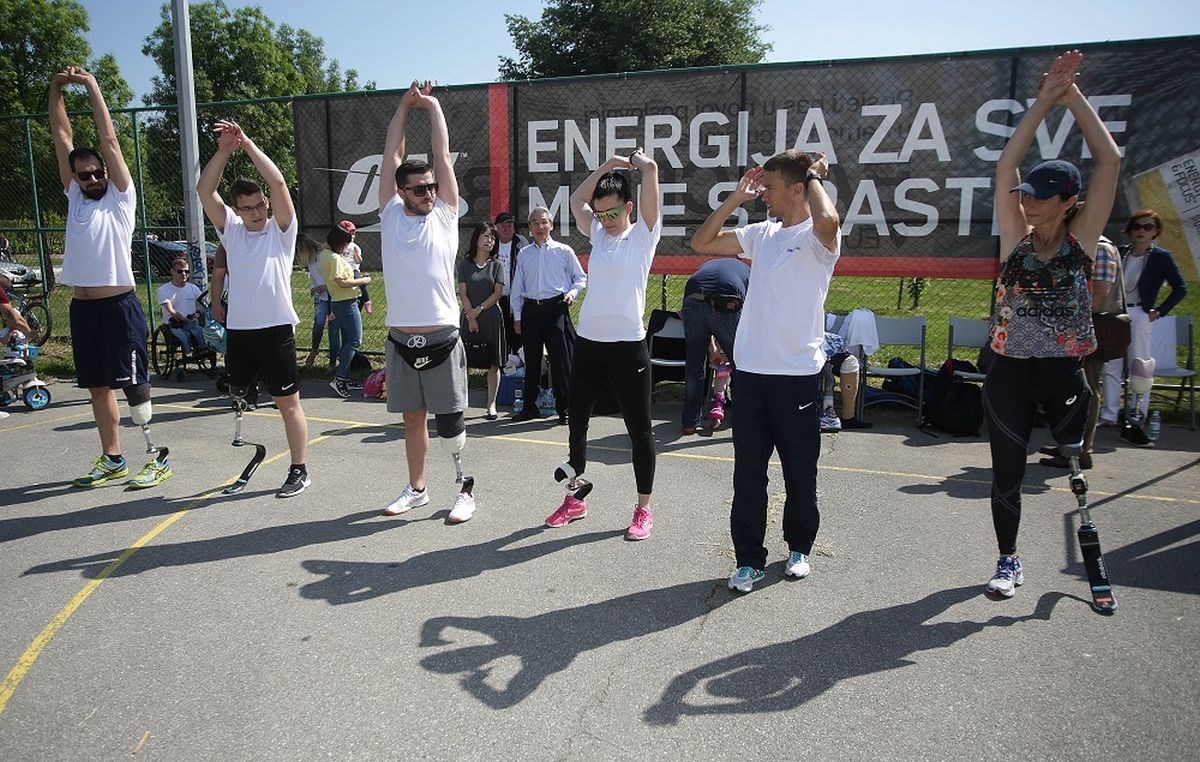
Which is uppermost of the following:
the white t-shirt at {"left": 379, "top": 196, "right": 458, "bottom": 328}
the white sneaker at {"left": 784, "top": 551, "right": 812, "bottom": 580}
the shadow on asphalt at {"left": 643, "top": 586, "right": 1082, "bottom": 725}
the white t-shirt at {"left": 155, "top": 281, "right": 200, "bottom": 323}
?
the white t-shirt at {"left": 379, "top": 196, "right": 458, "bottom": 328}

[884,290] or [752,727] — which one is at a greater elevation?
[884,290]

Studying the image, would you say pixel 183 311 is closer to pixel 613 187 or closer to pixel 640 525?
pixel 613 187

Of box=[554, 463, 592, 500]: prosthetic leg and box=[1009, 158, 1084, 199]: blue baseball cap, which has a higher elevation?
box=[1009, 158, 1084, 199]: blue baseball cap

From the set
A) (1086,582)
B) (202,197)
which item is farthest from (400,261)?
(1086,582)

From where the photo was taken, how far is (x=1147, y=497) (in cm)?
539

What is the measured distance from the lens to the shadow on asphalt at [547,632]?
3.16 meters

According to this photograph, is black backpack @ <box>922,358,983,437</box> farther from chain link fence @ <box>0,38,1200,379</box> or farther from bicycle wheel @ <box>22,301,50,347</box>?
bicycle wheel @ <box>22,301,50,347</box>

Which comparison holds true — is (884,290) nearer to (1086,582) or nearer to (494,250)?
(494,250)

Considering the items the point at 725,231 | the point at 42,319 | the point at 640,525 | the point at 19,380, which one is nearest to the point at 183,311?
the point at 19,380

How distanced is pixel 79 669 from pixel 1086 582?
4.68 meters

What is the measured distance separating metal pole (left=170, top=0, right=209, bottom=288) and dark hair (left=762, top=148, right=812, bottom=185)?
768 centimetres

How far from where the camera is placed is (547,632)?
3.53m

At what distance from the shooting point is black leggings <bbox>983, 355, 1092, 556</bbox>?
11.9ft

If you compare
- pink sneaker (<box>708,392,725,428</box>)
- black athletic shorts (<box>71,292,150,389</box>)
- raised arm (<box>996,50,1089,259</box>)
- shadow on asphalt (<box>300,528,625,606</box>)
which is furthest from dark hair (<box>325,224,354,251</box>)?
raised arm (<box>996,50,1089,259</box>)
